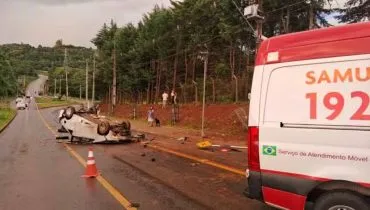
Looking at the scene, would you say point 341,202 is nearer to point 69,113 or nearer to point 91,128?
point 91,128

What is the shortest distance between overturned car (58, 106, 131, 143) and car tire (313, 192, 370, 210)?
54.6 ft

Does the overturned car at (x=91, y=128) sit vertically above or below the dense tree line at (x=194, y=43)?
below

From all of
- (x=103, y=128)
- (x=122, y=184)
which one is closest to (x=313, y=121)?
(x=122, y=184)

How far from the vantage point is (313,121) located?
20.1ft

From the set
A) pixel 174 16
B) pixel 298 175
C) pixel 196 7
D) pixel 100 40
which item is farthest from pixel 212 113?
pixel 100 40

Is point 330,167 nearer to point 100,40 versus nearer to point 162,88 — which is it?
point 162,88

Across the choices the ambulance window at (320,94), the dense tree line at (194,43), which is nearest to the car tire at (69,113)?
the dense tree line at (194,43)

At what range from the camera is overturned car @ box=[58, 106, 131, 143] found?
22.1 meters

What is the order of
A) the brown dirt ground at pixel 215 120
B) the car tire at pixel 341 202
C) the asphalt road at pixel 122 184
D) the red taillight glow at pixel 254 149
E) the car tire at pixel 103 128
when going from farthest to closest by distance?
the brown dirt ground at pixel 215 120 < the car tire at pixel 103 128 < the asphalt road at pixel 122 184 < the red taillight glow at pixel 254 149 < the car tire at pixel 341 202

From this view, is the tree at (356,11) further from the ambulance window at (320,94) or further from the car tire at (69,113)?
the ambulance window at (320,94)

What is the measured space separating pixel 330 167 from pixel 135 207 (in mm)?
3844

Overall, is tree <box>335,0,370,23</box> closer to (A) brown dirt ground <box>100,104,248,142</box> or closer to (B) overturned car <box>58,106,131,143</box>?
(A) brown dirt ground <box>100,104,248,142</box>

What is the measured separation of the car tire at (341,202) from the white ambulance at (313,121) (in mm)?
10

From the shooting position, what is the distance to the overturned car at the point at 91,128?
22109 millimetres
